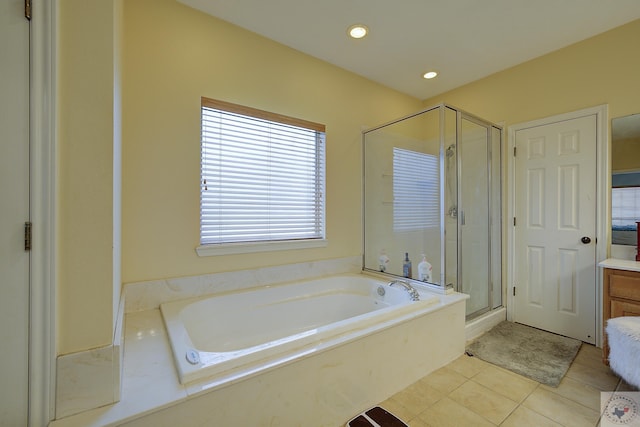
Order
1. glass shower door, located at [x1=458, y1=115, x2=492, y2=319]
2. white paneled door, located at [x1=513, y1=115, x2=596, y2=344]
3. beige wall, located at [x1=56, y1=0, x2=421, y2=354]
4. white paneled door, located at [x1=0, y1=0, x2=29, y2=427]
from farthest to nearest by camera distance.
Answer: glass shower door, located at [x1=458, y1=115, x2=492, y2=319] → white paneled door, located at [x1=513, y1=115, x2=596, y2=344] → beige wall, located at [x1=56, y1=0, x2=421, y2=354] → white paneled door, located at [x1=0, y1=0, x2=29, y2=427]

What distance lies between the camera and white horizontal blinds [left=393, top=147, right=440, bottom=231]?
262 cm

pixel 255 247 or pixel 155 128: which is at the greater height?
pixel 155 128

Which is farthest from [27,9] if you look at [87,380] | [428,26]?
[428,26]

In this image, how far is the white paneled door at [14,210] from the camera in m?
0.82

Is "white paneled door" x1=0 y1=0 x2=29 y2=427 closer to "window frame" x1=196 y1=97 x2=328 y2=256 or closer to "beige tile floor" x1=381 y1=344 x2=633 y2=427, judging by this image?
"window frame" x1=196 y1=97 x2=328 y2=256

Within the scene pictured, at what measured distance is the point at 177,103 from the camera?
73.5 inches

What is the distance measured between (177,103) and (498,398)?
2802mm

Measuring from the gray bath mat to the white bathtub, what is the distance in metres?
0.66

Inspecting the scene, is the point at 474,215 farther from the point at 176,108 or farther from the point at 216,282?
the point at 176,108

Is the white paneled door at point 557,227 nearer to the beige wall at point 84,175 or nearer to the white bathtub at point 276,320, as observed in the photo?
the white bathtub at point 276,320

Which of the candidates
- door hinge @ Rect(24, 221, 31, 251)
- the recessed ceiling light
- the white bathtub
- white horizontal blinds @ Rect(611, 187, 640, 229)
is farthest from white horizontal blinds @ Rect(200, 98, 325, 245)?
white horizontal blinds @ Rect(611, 187, 640, 229)

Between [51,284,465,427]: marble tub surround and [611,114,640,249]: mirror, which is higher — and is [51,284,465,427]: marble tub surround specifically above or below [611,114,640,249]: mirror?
below

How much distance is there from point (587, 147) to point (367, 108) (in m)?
1.96

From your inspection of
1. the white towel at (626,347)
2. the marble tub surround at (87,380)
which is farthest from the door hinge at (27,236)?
the white towel at (626,347)
